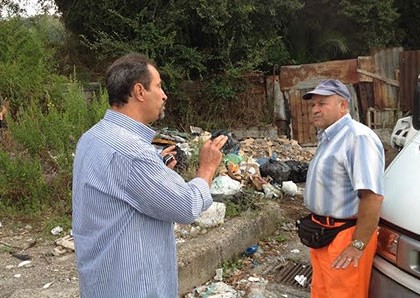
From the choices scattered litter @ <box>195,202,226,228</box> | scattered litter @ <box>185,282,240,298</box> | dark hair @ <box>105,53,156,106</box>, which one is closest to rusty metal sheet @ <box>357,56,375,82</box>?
scattered litter @ <box>195,202,226,228</box>

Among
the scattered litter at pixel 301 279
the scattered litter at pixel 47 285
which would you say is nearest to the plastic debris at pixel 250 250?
the scattered litter at pixel 301 279

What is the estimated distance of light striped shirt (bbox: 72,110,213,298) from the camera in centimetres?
184

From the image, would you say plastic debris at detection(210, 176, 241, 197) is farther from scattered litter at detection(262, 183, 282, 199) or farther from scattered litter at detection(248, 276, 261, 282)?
scattered litter at detection(248, 276, 261, 282)

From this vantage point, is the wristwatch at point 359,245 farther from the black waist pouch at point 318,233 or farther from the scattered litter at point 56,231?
the scattered litter at point 56,231

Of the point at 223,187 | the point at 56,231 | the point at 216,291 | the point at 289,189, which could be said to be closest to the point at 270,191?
the point at 289,189

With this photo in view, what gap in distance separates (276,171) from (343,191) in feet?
16.7

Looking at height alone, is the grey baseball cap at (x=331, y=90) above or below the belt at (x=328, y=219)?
above

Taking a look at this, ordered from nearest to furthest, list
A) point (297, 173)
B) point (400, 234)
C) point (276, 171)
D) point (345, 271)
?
point (400, 234), point (345, 271), point (276, 171), point (297, 173)

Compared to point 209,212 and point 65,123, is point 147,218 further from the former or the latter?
point 65,123

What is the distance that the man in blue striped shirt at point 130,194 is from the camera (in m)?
1.84

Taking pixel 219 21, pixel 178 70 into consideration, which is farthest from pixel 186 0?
pixel 178 70

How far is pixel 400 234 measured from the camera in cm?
259

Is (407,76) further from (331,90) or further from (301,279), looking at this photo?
(331,90)

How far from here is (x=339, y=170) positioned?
9.34 ft
